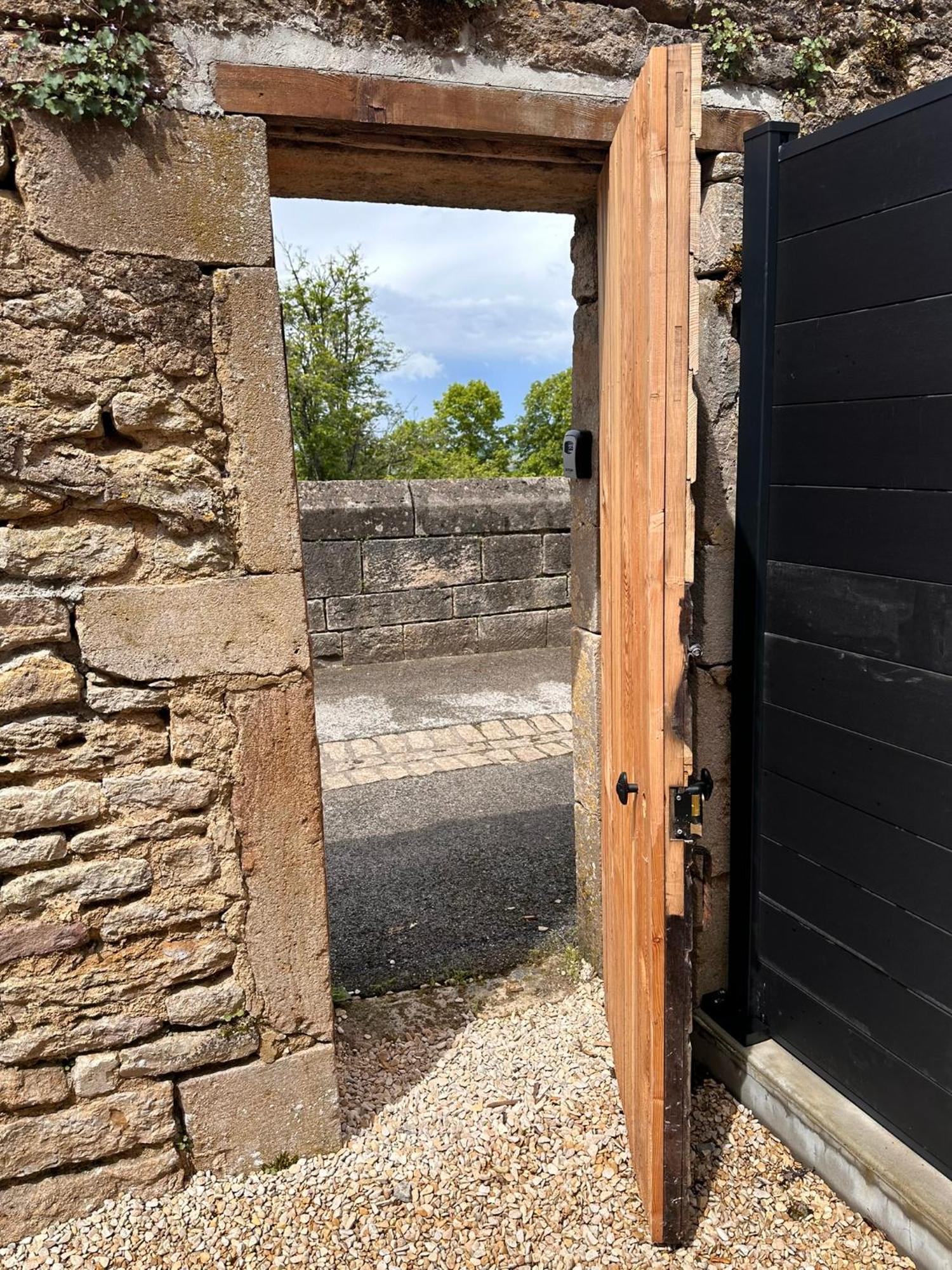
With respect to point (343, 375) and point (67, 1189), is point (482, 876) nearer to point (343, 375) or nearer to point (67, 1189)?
point (67, 1189)

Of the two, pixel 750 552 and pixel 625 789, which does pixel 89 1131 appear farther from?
pixel 750 552

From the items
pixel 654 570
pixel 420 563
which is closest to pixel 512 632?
pixel 420 563

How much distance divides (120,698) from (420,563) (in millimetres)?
5130

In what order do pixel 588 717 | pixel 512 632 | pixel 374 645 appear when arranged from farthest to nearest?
1. pixel 512 632
2. pixel 374 645
3. pixel 588 717

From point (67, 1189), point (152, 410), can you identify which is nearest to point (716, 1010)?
point (67, 1189)

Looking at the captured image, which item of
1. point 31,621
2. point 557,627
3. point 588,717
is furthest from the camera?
point 557,627

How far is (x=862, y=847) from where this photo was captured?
243cm

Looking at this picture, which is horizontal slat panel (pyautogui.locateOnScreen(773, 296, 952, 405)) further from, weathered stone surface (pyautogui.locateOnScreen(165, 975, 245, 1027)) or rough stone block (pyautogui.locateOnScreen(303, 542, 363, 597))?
rough stone block (pyautogui.locateOnScreen(303, 542, 363, 597))

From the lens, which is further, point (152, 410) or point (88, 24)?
point (152, 410)

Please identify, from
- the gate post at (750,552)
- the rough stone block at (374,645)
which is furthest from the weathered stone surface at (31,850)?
the rough stone block at (374,645)

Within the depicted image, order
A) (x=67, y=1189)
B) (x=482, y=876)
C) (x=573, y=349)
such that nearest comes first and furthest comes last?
1. (x=67, y=1189)
2. (x=573, y=349)
3. (x=482, y=876)

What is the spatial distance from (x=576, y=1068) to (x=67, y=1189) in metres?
1.61

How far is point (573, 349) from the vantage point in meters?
3.22

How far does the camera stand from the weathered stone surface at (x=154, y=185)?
2.00m
